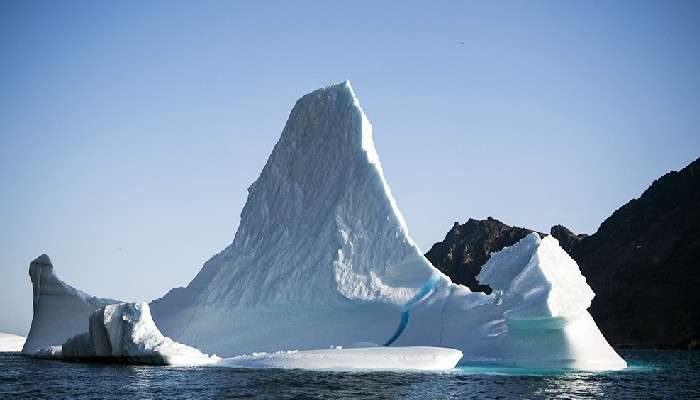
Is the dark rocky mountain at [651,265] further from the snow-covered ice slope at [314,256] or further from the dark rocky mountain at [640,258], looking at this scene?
the snow-covered ice slope at [314,256]

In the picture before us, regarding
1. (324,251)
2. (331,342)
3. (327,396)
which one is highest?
(324,251)

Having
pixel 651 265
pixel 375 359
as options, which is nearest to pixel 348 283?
pixel 375 359

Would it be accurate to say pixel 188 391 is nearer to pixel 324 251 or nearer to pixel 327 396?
pixel 327 396

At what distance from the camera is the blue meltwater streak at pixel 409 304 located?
25938 mm

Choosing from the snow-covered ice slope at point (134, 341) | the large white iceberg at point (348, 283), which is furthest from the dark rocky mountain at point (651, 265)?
the snow-covered ice slope at point (134, 341)

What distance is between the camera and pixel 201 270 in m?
34.8

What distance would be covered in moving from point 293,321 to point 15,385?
10170 millimetres

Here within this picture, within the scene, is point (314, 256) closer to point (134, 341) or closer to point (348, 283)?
point (348, 283)

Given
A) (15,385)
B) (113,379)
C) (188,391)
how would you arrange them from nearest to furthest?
(188,391), (15,385), (113,379)

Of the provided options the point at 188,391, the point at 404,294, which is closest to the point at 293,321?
the point at 404,294

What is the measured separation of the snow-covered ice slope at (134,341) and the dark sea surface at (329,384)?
682mm

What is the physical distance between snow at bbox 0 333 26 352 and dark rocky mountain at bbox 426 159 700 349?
4575 cm

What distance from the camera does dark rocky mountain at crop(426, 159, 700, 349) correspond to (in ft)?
219

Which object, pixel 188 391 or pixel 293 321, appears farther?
pixel 293 321
